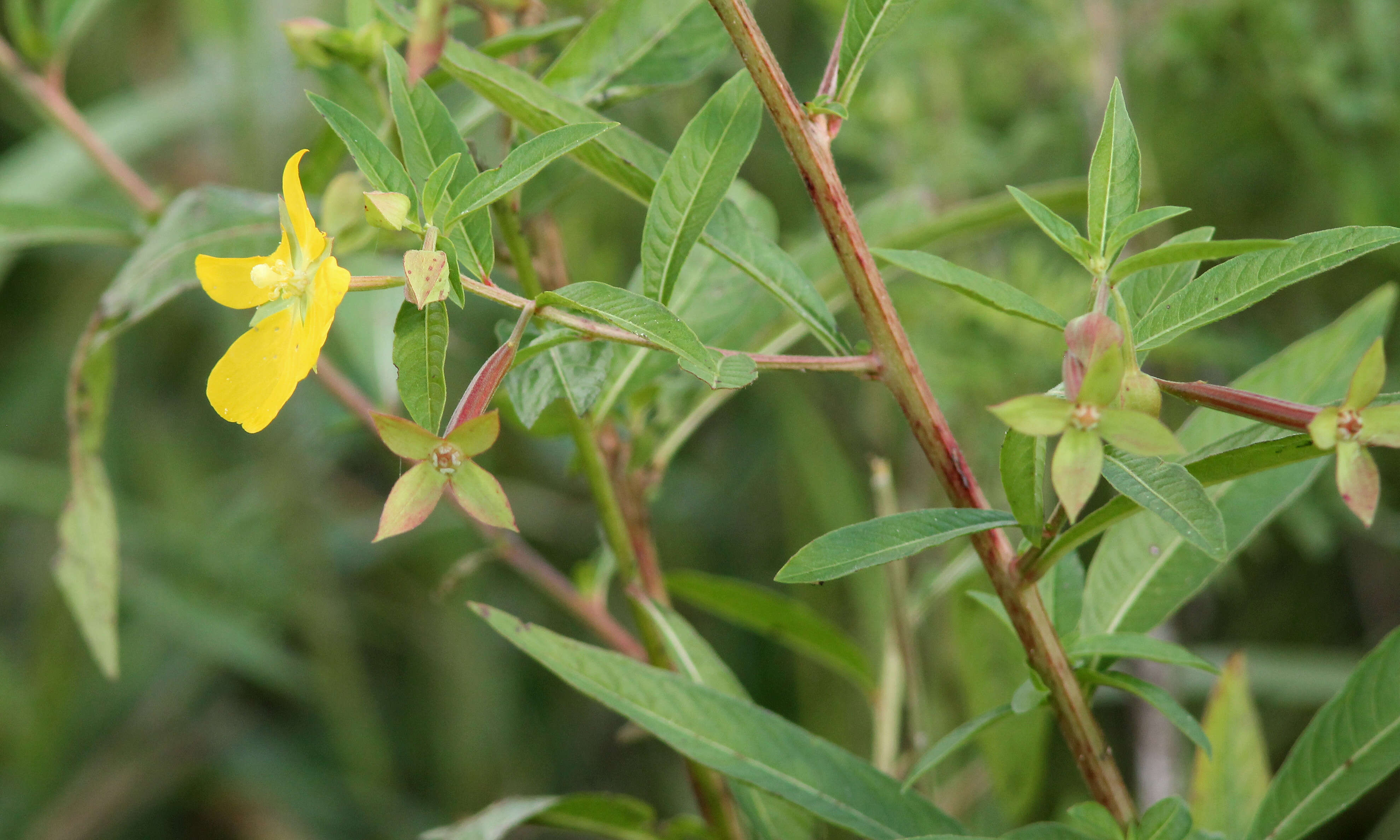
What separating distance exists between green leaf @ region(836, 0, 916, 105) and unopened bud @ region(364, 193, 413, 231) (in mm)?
168

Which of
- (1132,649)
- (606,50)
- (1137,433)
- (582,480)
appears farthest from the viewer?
(582,480)

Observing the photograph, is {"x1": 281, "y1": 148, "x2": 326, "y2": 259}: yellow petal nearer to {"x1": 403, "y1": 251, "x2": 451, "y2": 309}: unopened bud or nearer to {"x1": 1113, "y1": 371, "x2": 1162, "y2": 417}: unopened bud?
{"x1": 403, "y1": 251, "x2": 451, "y2": 309}: unopened bud

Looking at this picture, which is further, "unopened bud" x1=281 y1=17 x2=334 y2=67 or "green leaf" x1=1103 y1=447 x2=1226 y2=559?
"unopened bud" x1=281 y1=17 x2=334 y2=67

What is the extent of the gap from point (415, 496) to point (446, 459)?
0.05 feet

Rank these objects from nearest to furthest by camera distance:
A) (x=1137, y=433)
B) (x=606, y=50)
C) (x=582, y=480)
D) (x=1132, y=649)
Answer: (x=1137, y=433) → (x=1132, y=649) → (x=606, y=50) → (x=582, y=480)

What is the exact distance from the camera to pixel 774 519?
4.75ft

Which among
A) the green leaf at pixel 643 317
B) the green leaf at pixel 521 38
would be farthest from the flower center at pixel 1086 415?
the green leaf at pixel 521 38

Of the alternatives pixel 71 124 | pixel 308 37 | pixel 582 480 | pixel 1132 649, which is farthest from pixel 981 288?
pixel 582 480

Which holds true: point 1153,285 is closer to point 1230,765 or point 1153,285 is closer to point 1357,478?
point 1357,478

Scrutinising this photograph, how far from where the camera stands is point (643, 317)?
1.11 ft

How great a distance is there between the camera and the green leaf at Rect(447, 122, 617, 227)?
Answer: 333 millimetres

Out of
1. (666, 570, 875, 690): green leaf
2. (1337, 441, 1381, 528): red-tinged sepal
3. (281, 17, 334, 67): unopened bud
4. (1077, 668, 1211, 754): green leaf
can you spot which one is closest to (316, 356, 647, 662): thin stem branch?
(666, 570, 875, 690): green leaf

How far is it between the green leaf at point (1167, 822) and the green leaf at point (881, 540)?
0.12m

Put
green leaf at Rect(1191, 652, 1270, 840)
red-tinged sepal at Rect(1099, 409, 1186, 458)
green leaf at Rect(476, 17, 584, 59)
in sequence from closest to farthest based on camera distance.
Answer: red-tinged sepal at Rect(1099, 409, 1186, 458) → green leaf at Rect(476, 17, 584, 59) → green leaf at Rect(1191, 652, 1270, 840)
